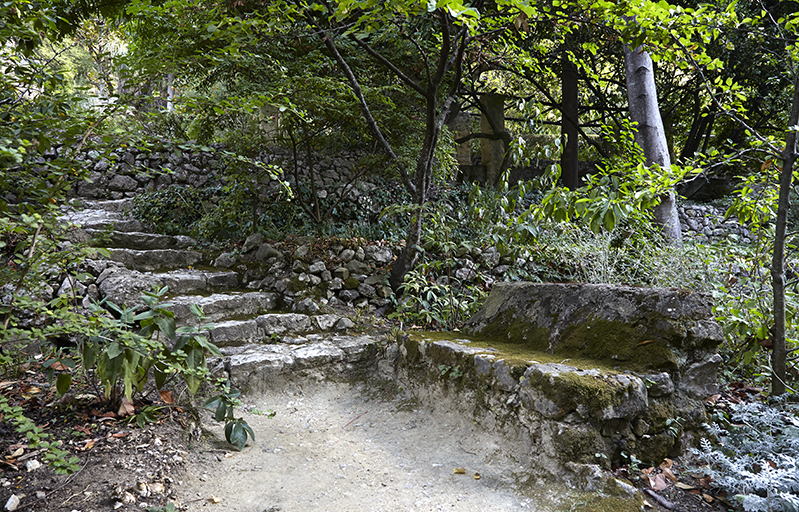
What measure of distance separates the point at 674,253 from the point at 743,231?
24.6 feet

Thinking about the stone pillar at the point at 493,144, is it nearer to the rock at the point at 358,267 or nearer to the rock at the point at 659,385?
the rock at the point at 358,267

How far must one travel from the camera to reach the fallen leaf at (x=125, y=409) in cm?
231

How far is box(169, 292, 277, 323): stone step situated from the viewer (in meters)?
3.70

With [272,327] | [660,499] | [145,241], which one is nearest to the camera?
[660,499]

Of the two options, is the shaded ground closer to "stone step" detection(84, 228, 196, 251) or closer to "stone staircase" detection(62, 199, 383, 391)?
"stone staircase" detection(62, 199, 383, 391)

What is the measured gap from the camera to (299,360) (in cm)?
330

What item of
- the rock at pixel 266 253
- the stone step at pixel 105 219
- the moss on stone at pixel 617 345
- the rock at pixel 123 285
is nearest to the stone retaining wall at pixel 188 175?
the stone step at pixel 105 219

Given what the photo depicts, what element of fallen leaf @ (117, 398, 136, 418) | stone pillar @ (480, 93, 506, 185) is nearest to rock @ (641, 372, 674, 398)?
fallen leaf @ (117, 398, 136, 418)

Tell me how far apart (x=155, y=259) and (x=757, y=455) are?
515 cm

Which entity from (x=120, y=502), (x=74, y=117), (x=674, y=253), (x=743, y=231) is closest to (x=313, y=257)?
(x=74, y=117)

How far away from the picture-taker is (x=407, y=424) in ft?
8.97

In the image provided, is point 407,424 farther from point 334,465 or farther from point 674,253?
point 674,253

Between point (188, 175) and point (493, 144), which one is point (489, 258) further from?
point (188, 175)

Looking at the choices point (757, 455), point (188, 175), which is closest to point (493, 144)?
point (188, 175)
